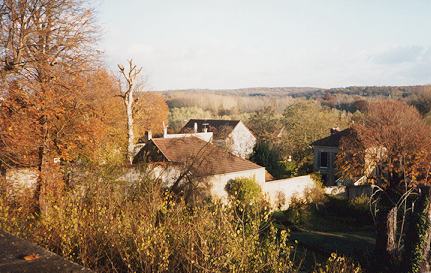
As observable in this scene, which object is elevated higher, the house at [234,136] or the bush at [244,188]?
the house at [234,136]

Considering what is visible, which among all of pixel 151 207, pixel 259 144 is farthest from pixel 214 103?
pixel 151 207

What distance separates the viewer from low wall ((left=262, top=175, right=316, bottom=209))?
28750 mm

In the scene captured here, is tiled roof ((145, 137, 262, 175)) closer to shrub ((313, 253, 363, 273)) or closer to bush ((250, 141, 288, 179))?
bush ((250, 141, 288, 179))

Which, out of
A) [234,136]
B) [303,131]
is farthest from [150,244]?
[303,131]

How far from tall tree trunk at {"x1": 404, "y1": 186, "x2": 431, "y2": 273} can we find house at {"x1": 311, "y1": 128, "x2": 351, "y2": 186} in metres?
21.6

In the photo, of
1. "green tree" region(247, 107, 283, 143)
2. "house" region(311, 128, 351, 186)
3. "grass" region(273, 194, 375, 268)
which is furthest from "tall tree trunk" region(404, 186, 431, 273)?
"green tree" region(247, 107, 283, 143)

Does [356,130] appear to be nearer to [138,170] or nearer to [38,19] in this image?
[138,170]

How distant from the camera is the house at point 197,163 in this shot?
2397cm

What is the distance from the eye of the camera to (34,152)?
53.7 feet

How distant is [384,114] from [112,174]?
26.9 metres

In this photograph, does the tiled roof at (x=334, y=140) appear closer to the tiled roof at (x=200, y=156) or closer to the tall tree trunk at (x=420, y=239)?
the tiled roof at (x=200, y=156)

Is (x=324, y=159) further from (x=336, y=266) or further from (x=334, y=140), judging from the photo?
(x=336, y=266)

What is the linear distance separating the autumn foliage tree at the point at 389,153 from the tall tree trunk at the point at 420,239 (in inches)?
370

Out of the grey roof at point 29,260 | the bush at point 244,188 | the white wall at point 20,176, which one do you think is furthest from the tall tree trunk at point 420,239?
the grey roof at point 29,260
